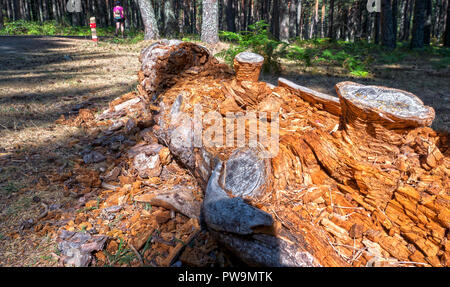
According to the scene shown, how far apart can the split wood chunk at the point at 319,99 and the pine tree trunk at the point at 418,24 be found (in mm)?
13706

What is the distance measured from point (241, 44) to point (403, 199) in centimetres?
729

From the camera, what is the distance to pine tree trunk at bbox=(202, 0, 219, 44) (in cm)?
973

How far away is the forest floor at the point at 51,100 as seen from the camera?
2586 mm

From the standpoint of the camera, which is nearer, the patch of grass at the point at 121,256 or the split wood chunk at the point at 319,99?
the patch of grass at the point at 121,256

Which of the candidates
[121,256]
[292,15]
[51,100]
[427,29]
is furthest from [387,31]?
[121,256]

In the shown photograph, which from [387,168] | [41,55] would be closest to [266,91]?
[387,168]

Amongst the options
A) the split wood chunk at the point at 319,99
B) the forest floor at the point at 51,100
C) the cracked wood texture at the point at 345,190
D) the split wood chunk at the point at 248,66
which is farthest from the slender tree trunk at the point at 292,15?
the cracked wood texture at the point at 345,190

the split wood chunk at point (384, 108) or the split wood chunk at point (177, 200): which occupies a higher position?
the split wood chunk at point (384, 108)

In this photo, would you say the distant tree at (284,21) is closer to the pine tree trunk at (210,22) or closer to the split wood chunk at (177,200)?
the pine tree trunk at (210,22)

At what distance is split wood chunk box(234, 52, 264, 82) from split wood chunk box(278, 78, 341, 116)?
413 mm

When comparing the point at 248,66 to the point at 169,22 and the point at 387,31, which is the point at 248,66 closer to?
the point at 169,22

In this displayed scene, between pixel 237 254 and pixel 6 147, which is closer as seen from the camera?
pixel 237 254

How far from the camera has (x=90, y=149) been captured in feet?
13.1
